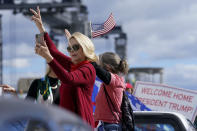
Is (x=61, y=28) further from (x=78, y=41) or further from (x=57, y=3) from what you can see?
(x=78, y=41)

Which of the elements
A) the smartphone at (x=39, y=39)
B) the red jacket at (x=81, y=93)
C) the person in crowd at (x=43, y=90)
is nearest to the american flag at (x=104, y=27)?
the person in crowd at (x=43, y=90)

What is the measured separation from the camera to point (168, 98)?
595cm

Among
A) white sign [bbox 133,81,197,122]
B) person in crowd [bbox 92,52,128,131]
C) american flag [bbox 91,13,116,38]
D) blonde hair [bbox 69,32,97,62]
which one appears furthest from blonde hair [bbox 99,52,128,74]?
white sign [bbox 133,81,197,122]

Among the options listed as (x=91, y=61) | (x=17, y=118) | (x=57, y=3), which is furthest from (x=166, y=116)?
(x=57, y=3)

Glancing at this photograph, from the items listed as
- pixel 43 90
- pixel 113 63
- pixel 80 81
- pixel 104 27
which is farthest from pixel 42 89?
pixel 80 81

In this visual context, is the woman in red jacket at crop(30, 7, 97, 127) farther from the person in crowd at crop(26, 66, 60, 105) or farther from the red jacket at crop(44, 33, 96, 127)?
the person in crowd at crop(26, 66, 60, 105)

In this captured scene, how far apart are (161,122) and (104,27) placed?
1291mm

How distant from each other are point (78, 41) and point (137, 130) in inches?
51.9

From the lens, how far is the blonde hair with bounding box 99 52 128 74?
144 inches

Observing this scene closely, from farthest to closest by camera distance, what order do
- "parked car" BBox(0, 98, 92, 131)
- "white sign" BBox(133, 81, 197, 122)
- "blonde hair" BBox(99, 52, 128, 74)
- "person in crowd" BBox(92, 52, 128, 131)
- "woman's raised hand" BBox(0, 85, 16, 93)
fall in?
"white sign" BBox(133, 81, 197, 122), "woman's raised hand" BBox(0, 85, 16, 93), "blonde hair" BBox(99, 52, 128, 74), "person in crowd" BBox(92, 52, 128, 131), "parked car" BBox(0, 98, 92, 131)

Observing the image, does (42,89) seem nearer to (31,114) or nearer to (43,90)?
(43,90)

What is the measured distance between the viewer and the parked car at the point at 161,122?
3.85m

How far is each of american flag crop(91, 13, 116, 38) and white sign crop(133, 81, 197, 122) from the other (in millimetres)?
1475

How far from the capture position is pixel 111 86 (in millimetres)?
3545
